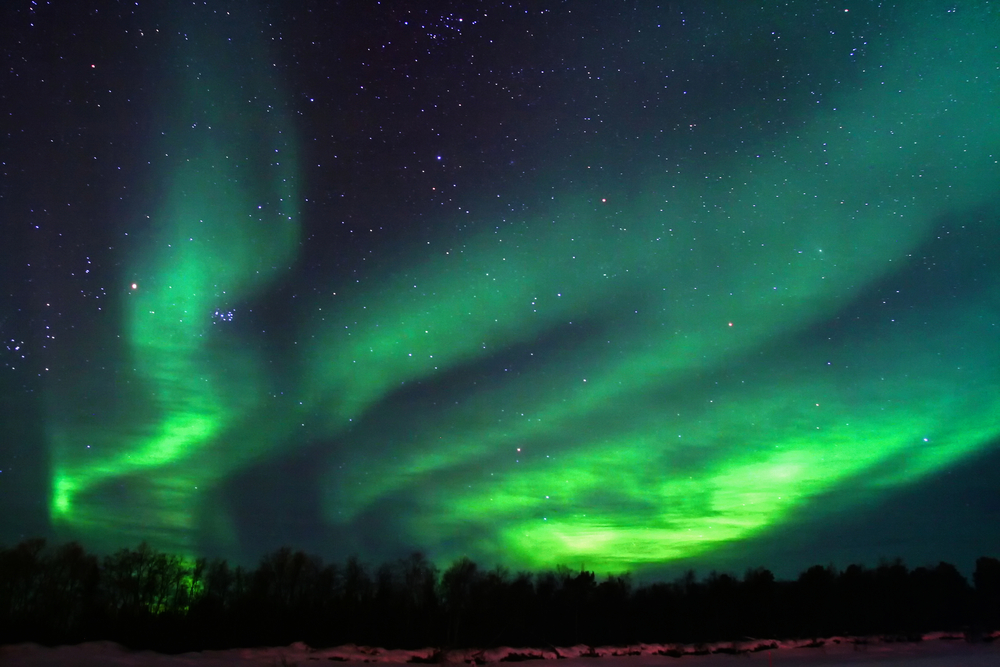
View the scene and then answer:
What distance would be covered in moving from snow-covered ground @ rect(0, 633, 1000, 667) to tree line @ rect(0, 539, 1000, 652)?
442cm

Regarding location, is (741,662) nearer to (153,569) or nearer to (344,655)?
(344,655)

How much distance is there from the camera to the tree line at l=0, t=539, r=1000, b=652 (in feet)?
136

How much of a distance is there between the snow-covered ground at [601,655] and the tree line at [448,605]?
14.5 ft

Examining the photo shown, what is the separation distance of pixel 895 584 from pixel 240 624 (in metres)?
48.9

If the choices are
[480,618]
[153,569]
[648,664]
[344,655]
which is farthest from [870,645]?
[153,569]

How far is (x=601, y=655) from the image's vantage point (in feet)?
123

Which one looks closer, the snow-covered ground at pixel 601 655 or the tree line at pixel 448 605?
the snow-covered ground at pixel 601 655

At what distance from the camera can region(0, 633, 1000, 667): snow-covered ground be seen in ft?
83.8

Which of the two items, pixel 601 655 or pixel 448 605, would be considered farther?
pixel 448 605

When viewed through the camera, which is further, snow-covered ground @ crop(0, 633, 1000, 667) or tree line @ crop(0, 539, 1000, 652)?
tree line @ crop(0, 539, 1000, 652)

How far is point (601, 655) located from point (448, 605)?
49.2 feet

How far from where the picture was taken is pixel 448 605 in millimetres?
49469

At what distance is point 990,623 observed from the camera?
5191cm

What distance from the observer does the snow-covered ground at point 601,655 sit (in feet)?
83.8
